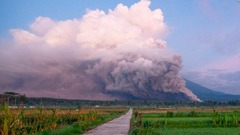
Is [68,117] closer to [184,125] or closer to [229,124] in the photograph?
[184,125]

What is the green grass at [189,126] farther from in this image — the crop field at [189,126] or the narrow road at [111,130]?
the narrow road at [111,130]

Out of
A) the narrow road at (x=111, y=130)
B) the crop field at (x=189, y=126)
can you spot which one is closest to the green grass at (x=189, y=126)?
the crop field at (x=189, y=126)

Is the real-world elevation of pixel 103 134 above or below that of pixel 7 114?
below

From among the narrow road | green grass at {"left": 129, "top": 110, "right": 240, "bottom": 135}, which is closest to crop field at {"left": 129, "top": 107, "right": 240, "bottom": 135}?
green grass at {"left": 129, "top": 110, "right": 240, "bottom": 135}

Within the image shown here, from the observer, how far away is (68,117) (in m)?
40.4

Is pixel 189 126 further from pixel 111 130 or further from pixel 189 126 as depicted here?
pixel 111 130

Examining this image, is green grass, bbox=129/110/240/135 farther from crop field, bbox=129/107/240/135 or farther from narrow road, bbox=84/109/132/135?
narrow road, bbox=84/109/132/135

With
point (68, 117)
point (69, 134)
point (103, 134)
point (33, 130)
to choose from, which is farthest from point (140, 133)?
point (68, 117)

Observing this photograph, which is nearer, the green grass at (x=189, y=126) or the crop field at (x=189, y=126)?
the green grass at (x=189, y=126)

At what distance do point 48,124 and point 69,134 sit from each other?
15.6 feet

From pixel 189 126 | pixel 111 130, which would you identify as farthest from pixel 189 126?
pixel 111 130

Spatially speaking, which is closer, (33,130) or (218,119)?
(33,130)

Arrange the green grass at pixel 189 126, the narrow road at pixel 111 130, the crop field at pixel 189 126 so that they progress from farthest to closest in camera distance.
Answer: the crop field at pixel 189 126, the green grass at pixel 189 126, the narrow road at pixel 111 130

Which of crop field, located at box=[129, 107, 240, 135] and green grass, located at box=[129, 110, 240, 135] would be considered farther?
crop field, located at box=[129, 107, 240, 135]
